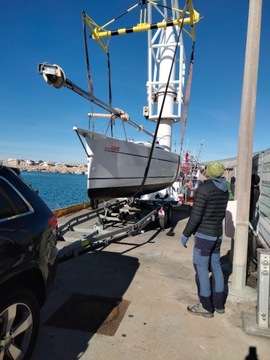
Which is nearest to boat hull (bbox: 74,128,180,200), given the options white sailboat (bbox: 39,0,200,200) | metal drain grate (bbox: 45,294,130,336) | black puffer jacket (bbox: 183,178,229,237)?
white sailboat (bbox: 39,0,200,200)

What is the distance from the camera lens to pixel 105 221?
8.62 m

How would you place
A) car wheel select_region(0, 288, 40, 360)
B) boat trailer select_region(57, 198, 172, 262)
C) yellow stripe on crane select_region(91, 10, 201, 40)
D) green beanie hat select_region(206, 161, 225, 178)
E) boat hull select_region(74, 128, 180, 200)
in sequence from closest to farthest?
car wheel select_region(0, 288, 40, 360)
green beanie hat select_region(206, 161, 225, 178)
boat trailer select_region(57, 198, 172, 262)
boat hull select_region(74, 128, 180, 200)
yellow stripe on crane select_region(91, 10, 201, 40)

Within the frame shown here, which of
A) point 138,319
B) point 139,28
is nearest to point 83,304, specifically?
point 138,319

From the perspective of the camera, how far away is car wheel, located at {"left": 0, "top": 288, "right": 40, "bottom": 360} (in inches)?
92.4

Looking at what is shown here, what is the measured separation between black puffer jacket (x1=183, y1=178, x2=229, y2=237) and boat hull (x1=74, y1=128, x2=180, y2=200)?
3578 mm

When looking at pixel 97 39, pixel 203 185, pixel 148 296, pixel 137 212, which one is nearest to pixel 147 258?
pixel 148 296

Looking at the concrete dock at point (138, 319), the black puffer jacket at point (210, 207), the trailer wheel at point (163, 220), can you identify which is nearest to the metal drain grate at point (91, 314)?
the concrete dock at point (138, 319)

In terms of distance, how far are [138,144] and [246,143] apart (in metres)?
4.38

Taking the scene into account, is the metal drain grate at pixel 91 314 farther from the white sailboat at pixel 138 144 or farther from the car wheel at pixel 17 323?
the white sailboat at pixel 138 144

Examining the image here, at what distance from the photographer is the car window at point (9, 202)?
8.41ft

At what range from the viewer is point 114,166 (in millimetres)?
7488

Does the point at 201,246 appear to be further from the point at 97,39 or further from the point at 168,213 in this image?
the point at 97,39

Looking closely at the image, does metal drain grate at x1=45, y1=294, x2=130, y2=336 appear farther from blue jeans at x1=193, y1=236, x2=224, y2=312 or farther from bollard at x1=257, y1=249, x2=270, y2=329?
bollard at x1=257, y1=249, x2=270, y2=329

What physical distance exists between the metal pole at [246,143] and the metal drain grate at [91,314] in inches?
73.3
